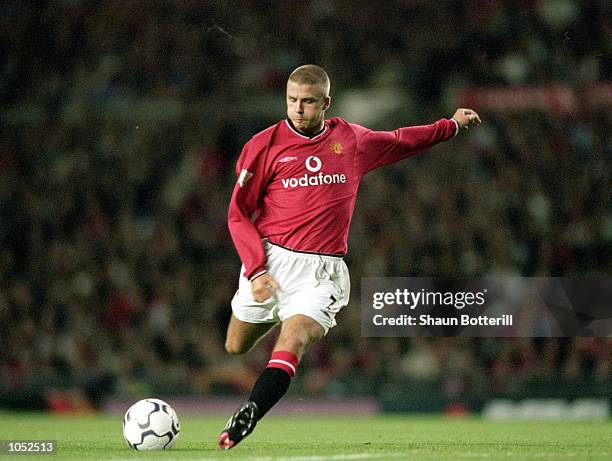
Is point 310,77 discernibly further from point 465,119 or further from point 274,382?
point 274,382

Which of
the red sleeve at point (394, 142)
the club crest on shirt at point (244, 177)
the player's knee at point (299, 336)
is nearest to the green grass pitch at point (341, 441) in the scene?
the player's knee at point (299, 336)

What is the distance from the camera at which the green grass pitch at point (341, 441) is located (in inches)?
217

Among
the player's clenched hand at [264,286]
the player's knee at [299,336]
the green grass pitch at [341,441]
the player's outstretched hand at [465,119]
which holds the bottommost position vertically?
the green grass pitch at [341,441]

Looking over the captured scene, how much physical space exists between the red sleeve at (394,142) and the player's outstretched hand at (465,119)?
0.05 m

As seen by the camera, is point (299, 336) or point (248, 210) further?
point (248, 210)

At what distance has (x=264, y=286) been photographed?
6172 mm

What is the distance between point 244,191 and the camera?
629 centimetres

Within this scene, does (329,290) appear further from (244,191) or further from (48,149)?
(48,149)

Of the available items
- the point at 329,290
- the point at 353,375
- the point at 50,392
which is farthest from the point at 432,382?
the point at 329,290

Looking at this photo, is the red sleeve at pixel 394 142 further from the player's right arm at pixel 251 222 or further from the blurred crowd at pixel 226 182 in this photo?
the blurred crowd at pixel 226 182

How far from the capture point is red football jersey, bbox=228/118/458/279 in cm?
626

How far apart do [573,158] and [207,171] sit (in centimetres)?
488

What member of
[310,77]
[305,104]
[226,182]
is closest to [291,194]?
[305,104]

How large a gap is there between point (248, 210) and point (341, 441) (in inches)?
64.0
